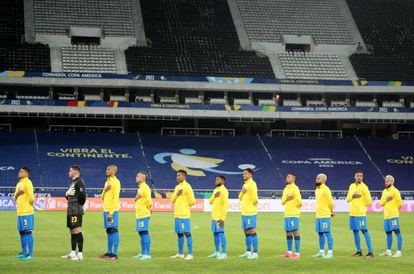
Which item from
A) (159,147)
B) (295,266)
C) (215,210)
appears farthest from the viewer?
(159,147)

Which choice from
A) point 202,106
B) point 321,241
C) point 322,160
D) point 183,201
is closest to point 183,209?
point 183,201

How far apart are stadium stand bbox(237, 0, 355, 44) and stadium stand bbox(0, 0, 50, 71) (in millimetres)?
21423

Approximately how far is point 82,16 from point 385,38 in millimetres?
31756

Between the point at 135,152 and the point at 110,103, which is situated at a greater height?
the point at 110,103

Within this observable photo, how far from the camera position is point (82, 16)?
238 ft

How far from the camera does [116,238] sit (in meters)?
21.1

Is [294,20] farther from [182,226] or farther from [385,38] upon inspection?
[182,226]

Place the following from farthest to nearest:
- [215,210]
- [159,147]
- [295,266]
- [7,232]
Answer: [159,147], [7,232], [215,210], [295,266]

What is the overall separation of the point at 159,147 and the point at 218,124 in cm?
791

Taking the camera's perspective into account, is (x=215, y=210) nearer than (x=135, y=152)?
Yes

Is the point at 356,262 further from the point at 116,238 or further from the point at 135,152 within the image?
the point at 135,152

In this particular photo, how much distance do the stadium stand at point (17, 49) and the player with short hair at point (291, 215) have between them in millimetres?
47189

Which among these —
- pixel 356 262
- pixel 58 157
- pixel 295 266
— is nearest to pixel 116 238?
pixel 295 266

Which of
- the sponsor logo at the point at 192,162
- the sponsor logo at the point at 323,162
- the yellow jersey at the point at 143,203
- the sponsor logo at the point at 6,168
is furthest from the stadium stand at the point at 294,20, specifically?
the yellow jersey at the point at 143,203
